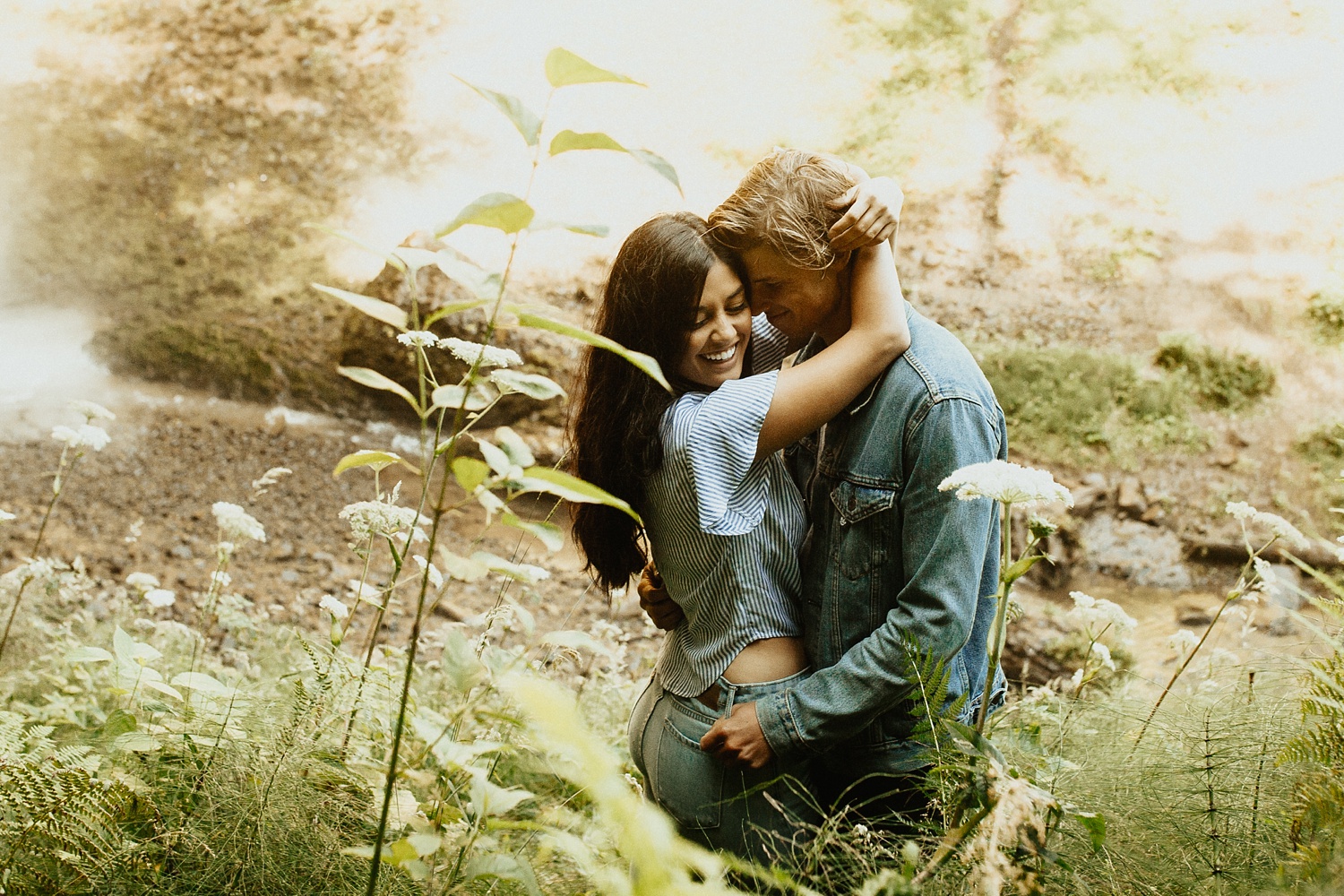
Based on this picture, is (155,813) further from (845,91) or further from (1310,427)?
(845,91)

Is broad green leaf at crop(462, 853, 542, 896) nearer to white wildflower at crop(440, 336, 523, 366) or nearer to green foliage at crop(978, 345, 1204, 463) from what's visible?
white wildflower at crop(440, 336, 523, 366)

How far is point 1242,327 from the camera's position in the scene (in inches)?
300

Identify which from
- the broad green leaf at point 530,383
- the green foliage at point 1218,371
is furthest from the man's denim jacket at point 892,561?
the green foliage at point 1218,371

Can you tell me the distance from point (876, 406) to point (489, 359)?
74 centimetres

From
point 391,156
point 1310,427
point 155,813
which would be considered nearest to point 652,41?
point 391,156

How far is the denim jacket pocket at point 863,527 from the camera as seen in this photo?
5.82 ft

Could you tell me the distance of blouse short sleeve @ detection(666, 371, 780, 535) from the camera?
1.72 m

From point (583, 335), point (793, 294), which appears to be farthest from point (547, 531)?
point (793, 294)

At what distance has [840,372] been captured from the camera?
1.74 meters

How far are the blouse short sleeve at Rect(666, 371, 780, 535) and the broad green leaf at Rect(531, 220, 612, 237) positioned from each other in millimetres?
700

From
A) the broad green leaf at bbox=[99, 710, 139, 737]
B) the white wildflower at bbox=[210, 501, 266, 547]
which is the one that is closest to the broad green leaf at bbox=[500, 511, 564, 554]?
the broad green leaf at bbox=[99, 710, 139, 737]

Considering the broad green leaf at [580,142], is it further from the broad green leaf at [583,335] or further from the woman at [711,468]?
the woman at [711,468]

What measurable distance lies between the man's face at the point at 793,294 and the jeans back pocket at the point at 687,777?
0.84 m

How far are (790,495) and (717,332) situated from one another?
369 millimetres
